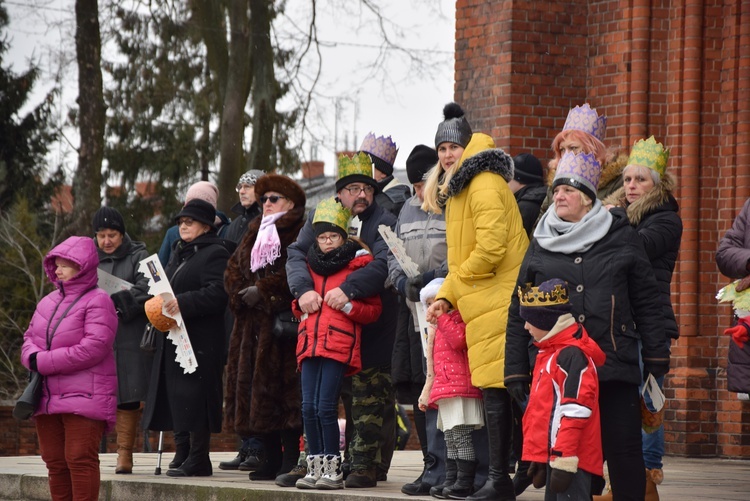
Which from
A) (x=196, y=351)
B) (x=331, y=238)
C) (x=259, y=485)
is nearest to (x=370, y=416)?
(x=259, y=485)

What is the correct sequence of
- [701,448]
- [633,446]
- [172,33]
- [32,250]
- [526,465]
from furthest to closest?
[172,33] < [32,250] < [701,448] < [526,465] < [633,446]

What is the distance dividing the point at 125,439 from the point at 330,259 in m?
2.57

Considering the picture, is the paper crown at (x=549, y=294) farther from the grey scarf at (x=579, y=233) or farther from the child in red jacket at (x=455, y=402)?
the child in red jacket at (x=455, y=402)

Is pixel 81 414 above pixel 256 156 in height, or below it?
below

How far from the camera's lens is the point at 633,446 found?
6.80m

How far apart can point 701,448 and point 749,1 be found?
3.88 m

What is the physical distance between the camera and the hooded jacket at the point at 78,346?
859 cm

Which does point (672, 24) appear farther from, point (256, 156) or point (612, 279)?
point (256, 156)

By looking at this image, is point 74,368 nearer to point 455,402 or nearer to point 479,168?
point 455,402

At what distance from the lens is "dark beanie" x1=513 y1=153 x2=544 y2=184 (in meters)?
8.79

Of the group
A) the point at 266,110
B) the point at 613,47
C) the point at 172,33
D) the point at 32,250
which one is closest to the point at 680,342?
the point at 613,47

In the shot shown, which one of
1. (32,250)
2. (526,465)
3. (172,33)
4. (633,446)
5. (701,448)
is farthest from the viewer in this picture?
(172,33)

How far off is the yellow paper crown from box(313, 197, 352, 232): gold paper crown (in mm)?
308

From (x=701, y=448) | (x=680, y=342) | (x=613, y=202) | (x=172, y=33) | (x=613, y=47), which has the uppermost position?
(x=172, y=33)
